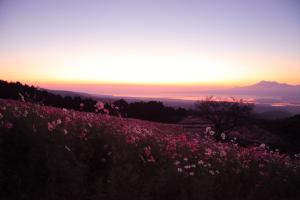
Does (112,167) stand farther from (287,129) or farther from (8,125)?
(287,129)

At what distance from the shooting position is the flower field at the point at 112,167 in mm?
6031

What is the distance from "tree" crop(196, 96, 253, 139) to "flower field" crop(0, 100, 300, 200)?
24.9 metres

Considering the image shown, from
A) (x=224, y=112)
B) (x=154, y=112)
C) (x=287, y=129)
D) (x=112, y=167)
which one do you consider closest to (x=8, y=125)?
(x=112, y=167)

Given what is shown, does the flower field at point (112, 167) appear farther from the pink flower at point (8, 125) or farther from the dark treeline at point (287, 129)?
the dark treeline at point (287, 129)

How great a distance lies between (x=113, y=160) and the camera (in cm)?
646

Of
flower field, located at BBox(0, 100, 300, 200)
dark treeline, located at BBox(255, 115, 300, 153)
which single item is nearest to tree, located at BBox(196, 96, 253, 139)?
dark treeline, located at BBox(255, 115, 300, 153)

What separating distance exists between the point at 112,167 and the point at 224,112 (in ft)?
89.9

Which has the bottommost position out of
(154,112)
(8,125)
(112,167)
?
(154,112)

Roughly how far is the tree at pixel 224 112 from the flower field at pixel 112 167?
2489cm

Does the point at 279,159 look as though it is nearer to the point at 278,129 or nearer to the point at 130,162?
the point at 130,162

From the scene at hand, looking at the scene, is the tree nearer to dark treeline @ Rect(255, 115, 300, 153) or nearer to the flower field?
dark treeline @ Rect(255, 115, 300, 153)

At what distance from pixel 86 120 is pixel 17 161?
1.81m

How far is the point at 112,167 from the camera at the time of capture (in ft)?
20.6

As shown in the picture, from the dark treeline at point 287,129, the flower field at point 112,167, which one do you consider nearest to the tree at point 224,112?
the dark treeline at point 287,129
